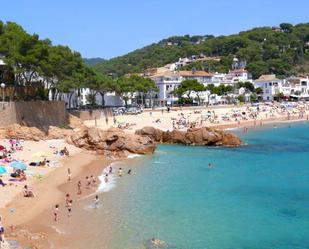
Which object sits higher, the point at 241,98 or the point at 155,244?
the point at 241,98

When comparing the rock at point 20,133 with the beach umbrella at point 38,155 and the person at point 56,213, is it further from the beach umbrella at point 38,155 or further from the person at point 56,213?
the person at point 56,213

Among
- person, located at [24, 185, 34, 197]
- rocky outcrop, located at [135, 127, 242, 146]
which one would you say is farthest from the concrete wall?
person, located at [24, 185, 34, 197]

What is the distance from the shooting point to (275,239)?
23344 mm

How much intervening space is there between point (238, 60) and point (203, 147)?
412ft

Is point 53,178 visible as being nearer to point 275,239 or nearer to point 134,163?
point 134,163

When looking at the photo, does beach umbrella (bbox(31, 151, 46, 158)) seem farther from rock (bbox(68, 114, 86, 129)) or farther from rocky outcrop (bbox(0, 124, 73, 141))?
rock (bbox(68, 114, 86, 129))

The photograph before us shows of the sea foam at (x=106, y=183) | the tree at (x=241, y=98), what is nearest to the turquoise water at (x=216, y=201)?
the sea foam at (x=106, y=183)

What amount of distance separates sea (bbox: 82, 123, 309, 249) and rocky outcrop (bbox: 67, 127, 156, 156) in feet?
6.05

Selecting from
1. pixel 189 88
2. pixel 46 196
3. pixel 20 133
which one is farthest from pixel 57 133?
pixel 189 88

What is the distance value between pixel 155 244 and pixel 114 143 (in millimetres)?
27109

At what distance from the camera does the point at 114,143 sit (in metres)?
48.8

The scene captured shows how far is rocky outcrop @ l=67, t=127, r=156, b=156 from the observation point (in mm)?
48688

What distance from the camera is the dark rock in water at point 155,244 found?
21797 millimetres

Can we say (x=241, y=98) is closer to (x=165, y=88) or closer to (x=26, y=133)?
(x=165, y=88)
